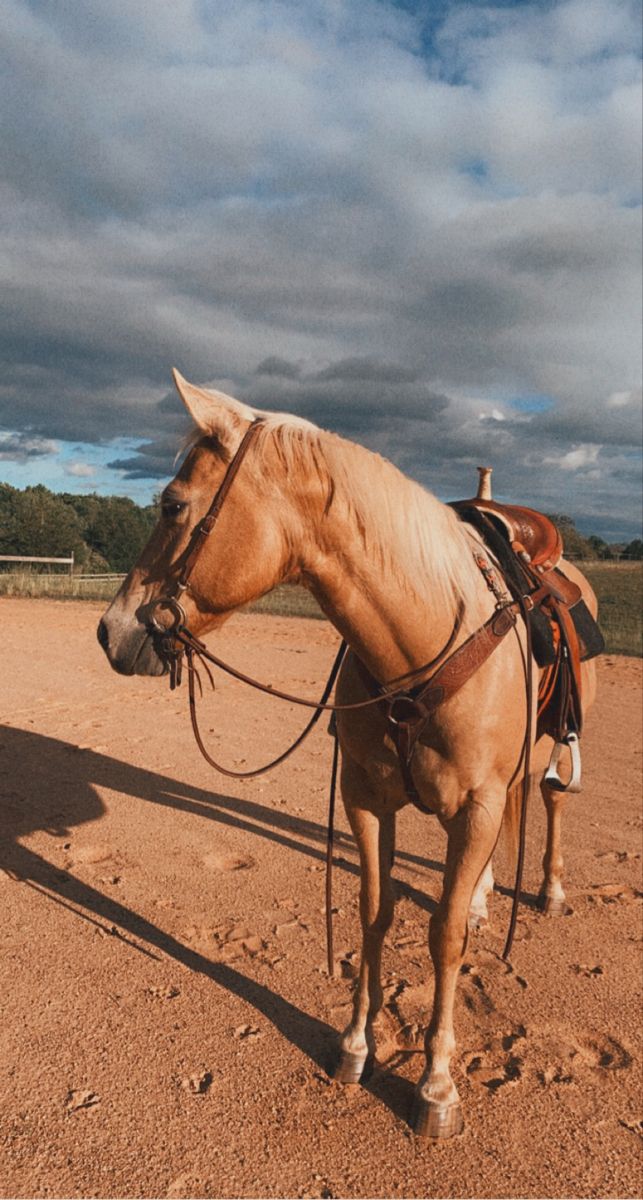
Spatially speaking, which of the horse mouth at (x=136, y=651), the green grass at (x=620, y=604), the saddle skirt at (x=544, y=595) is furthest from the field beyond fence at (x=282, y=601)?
the horse mouth at (x=136, y=651)

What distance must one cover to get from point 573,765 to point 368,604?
5.11 ft

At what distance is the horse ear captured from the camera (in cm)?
198

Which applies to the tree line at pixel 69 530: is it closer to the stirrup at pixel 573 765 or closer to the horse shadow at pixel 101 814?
the horse shadow at pixel 101 814

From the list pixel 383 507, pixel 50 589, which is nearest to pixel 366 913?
pixel 383 507

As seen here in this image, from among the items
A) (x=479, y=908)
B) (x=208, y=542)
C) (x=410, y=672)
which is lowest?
(x=479, y=908)

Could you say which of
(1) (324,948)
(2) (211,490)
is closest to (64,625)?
(1) (324,948)

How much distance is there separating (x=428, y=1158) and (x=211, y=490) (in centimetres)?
226

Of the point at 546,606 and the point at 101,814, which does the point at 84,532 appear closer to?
the point at 101,814

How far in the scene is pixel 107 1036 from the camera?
267cm

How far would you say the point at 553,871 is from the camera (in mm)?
3953

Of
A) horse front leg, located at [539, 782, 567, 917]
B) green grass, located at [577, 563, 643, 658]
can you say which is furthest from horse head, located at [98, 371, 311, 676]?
green grass, located at [577, 563, 643, 658]

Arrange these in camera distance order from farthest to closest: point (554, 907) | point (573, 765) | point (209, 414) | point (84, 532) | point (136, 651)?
1. point (84, 532)
2. point (554, 907)
3. point (573, 765)
4. point (136, 651)
5. point (209, 414)

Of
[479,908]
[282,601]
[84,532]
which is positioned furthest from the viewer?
[84,532]

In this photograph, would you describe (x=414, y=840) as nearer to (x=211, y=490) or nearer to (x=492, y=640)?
(x=492, y=640)
